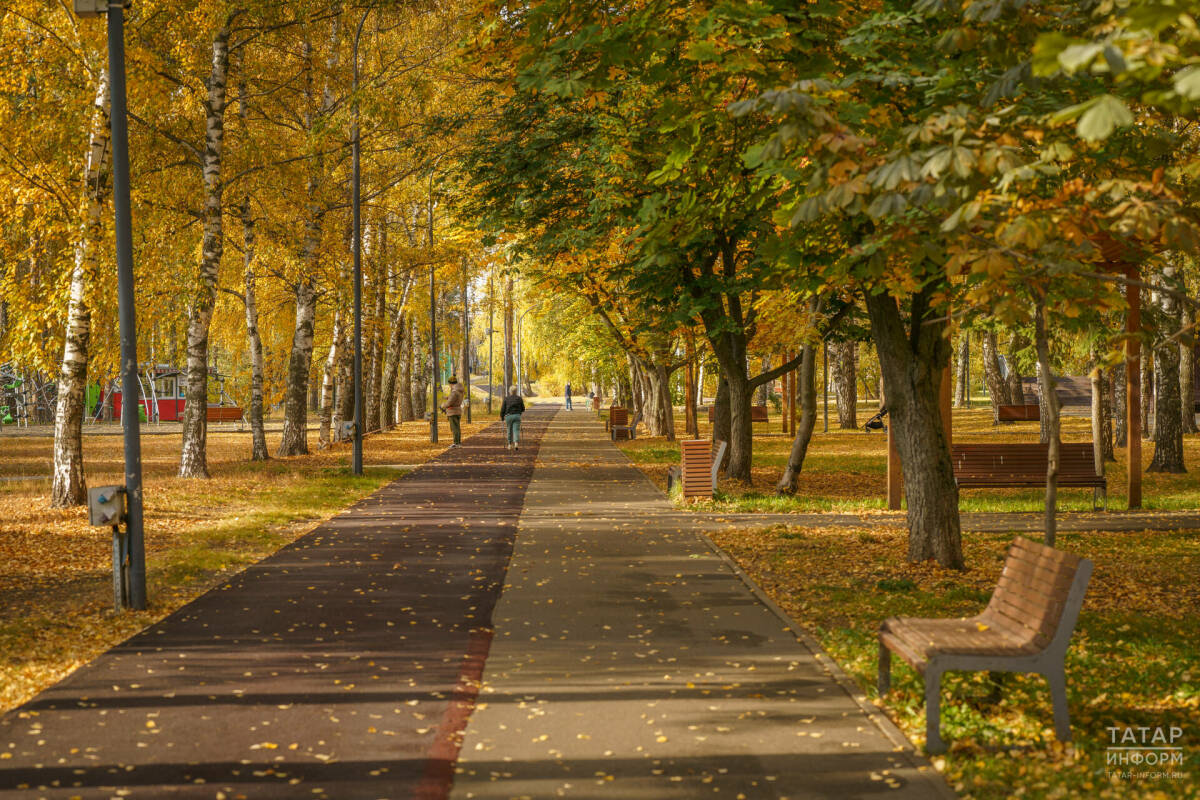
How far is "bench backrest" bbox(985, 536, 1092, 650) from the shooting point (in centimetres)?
593

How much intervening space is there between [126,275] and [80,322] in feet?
22.2

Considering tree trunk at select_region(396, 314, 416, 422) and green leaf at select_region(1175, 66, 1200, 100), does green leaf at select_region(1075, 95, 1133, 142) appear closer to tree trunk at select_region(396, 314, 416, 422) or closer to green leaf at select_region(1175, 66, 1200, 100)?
green leaf at select_region(1175, 66, 1200, 100)

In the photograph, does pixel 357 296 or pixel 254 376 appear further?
pixel 254 376

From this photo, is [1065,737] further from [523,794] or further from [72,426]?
[72,426]

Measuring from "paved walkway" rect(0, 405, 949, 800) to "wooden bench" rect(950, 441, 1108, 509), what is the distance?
21.1 feet

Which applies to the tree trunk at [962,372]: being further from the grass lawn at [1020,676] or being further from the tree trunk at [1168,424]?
the grass lawn at [1020,676]

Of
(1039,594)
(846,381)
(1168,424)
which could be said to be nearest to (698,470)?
(1168,424)

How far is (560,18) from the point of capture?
9344 millimetres

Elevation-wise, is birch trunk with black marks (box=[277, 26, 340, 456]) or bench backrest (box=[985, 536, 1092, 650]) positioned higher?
birch trunk with black marks (box=[277, 26, 340, 456])

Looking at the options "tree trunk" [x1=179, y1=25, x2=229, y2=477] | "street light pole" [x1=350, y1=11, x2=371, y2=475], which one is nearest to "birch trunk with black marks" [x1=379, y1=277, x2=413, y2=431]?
"street light pole" [x1=350, y1=11, x2=371, y2=475]

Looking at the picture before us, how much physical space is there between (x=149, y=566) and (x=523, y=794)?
313 inches

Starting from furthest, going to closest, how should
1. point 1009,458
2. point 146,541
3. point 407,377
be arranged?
1. point 407,377
2. point 1009,458
3. point 146,541

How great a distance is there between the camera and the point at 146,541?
1402 cm

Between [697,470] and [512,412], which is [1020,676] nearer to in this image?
[697,470]
